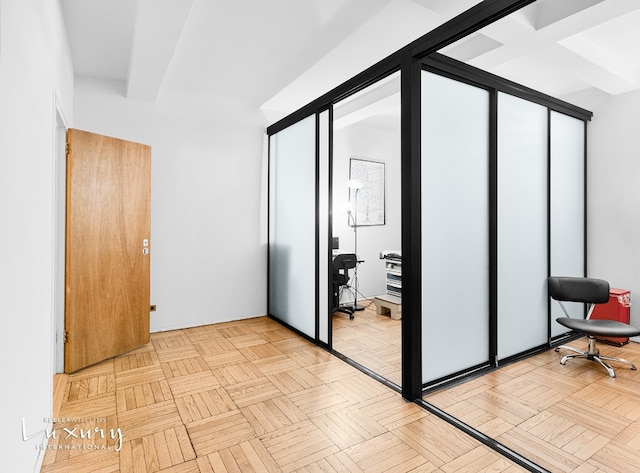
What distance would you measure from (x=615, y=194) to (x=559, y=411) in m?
2.73

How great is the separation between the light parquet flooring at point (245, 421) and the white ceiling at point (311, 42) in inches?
103

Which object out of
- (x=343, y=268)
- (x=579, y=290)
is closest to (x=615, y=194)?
(x=579, y=290)

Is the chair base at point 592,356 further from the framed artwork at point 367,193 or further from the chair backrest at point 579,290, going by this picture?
the framed artwork at point 367,193

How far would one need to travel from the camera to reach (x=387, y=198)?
6.28 meters

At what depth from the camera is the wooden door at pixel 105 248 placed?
3154 mm

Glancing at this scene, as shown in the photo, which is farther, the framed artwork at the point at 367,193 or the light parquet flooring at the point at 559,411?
the framed artwork at the point at 367,193

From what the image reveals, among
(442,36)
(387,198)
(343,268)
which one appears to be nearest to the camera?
(442,36)

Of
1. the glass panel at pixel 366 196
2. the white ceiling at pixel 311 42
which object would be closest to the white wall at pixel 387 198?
the glass panel at pixel 366 196

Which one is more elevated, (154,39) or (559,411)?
(154,39)

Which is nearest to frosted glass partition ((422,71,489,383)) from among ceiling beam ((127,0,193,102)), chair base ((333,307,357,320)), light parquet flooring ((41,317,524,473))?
light parquet flooring ((41,317,524,473))

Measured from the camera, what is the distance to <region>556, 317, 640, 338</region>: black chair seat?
117 inches

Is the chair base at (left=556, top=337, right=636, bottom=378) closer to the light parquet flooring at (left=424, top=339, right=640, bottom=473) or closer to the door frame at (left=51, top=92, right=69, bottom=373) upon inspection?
the light parquet flooring at (left=424, top=339, right=640, bottom=473)

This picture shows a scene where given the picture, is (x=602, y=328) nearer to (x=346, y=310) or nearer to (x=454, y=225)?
(x=454, y=225)

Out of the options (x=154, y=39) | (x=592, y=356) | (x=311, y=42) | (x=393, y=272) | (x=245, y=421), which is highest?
(x=311, y=42)
